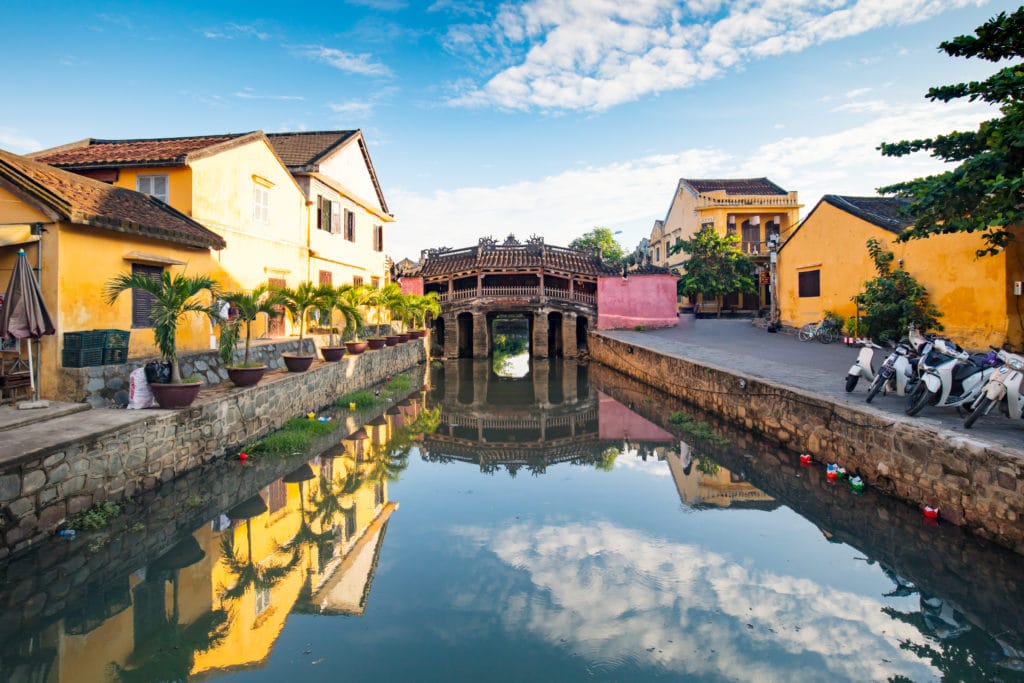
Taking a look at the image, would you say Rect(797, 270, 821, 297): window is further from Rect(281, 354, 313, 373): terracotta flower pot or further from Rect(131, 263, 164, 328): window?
Rect(131, 263, 164, 328): window

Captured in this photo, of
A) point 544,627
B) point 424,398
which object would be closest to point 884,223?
point 424,398

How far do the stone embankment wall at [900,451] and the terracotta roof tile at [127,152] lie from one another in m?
12.9

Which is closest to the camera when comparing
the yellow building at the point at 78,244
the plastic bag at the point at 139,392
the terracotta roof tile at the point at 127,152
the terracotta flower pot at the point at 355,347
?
the plastic bag at the point at 139,392

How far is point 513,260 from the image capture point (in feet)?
91.3

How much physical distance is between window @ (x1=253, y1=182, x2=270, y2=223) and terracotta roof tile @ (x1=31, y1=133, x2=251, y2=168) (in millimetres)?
1373

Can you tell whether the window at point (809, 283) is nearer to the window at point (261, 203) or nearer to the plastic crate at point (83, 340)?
the window at point (261, 203)

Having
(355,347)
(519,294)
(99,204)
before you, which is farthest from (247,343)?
(519,294)

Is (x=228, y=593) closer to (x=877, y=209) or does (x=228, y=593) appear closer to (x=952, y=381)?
(x=952, y=381)

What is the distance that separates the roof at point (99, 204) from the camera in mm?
7805

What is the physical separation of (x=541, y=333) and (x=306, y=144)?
44.5 feet

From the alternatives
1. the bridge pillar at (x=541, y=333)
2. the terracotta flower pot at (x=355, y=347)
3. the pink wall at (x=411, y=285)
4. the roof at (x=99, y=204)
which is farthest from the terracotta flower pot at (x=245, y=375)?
the pink wall at (x=411, y=285)

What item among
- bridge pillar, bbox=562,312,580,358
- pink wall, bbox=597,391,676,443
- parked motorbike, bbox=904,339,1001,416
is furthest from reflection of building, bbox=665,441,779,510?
bridge pillar, bbox=562,312,580,358

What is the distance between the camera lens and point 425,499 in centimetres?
754

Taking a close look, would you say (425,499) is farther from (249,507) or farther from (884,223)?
(884,223)
